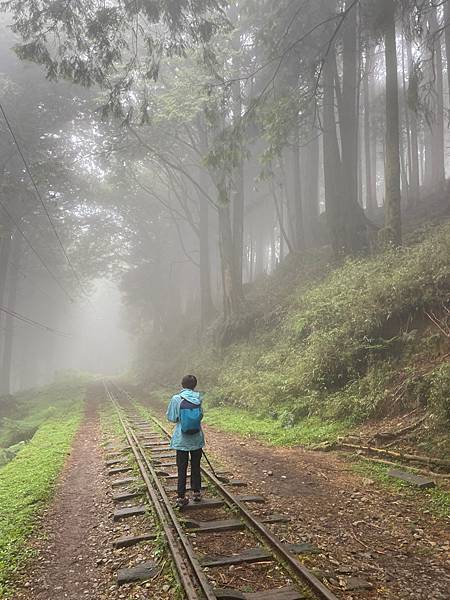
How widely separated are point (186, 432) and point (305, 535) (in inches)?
85.5

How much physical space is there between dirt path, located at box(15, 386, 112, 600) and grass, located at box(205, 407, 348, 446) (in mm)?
4072


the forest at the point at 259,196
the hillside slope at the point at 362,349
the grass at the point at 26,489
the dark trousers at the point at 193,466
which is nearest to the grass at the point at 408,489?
the forest at the point at 259,196

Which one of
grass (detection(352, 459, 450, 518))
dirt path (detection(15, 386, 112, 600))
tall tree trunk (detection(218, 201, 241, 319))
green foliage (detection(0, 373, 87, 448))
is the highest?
tall tree trunk (detection(218, 201, 241, 319))

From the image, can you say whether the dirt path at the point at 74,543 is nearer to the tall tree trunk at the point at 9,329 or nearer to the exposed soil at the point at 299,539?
the exposed soil at the point at 299,539

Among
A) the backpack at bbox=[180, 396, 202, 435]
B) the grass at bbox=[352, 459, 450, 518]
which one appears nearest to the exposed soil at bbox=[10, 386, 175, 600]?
the backpack at bbox=[180, 396, 202, 435]

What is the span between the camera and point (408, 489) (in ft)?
22.6

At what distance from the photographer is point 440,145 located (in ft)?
87.9

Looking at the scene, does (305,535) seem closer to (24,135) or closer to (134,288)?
(24,135)

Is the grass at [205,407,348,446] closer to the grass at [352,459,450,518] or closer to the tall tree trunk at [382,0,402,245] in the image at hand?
the grass at [352,459,450,518]

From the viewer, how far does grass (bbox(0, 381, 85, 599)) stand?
5.44 metres

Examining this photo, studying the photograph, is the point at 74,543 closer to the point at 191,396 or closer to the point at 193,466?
the point at 193,466

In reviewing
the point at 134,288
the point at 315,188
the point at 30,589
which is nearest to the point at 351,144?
the point at 315,188

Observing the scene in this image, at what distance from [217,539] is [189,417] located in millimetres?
1779

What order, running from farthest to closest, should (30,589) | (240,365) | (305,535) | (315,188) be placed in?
(315,188) → (240,365) → (305,535) → (30,589)
